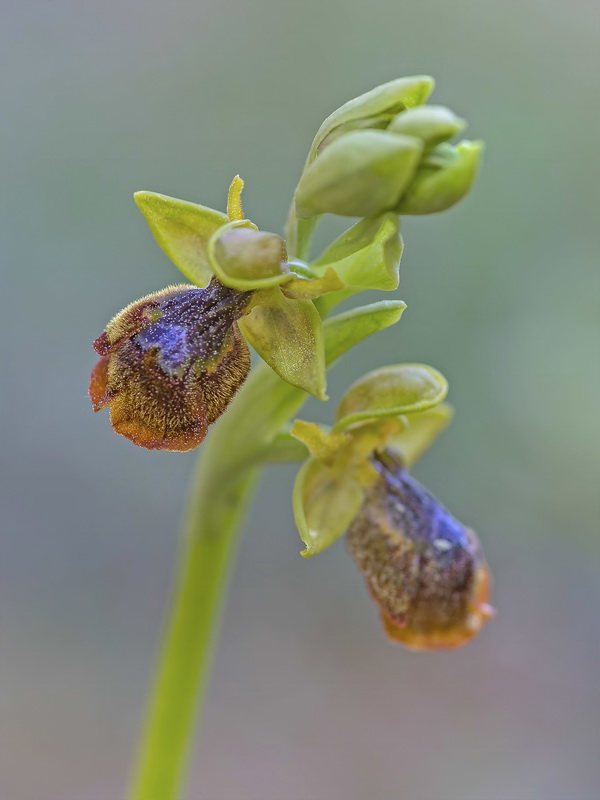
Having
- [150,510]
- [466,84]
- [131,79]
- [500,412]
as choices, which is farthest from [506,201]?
[150,510]

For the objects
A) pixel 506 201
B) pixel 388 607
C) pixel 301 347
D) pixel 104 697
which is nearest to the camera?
pixel 301 347

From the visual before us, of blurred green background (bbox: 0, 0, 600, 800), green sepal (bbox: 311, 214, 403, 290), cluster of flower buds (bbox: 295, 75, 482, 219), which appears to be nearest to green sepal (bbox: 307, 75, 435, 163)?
cluster of flower buds (bbox: 295, 75, 482, 219)

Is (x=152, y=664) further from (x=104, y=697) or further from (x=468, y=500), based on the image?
(x=468, y=500)

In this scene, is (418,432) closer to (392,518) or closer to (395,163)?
(392,518)

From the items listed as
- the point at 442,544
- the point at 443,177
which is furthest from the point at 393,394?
the point at 443,177

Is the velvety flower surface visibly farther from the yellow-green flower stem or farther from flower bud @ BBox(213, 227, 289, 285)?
the yellow-green flower stem

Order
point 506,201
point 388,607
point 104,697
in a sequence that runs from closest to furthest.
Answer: point 388,607, point 104,697, point 506,201

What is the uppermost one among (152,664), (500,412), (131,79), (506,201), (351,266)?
(131,79)
